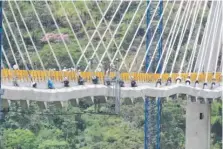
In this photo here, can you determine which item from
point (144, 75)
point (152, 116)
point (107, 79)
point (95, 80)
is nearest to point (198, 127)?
point (152, 116)

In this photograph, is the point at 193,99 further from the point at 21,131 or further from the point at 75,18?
the point at 75,18

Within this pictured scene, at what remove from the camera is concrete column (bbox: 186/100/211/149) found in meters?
22.3

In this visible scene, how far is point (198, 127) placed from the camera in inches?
878

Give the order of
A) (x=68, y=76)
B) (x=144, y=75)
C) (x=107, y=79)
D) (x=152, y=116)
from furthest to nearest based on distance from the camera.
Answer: (x=152, y=116)
(x=144, y=75)
(x=68, y=76)
(x=107, y=79)

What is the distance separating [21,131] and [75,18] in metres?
9.10

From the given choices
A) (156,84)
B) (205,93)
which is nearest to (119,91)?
(156,84)

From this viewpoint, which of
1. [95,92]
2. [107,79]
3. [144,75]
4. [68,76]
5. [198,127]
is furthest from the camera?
[198,127]

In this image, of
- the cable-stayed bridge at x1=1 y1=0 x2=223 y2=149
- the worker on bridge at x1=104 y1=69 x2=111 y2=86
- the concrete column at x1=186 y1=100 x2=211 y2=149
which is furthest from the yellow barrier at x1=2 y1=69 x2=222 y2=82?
the concrete column at x1=186 y1=100 x2=211 y2=149

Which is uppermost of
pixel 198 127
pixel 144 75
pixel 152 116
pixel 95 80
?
pixel 144 75

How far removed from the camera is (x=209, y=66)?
2303 centimetres

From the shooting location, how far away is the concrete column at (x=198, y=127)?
2227cm

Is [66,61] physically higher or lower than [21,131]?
higher

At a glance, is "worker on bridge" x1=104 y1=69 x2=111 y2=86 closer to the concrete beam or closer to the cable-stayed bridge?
the cable-stayed bridge

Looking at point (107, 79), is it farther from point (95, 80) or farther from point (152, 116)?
point (152, 116)
